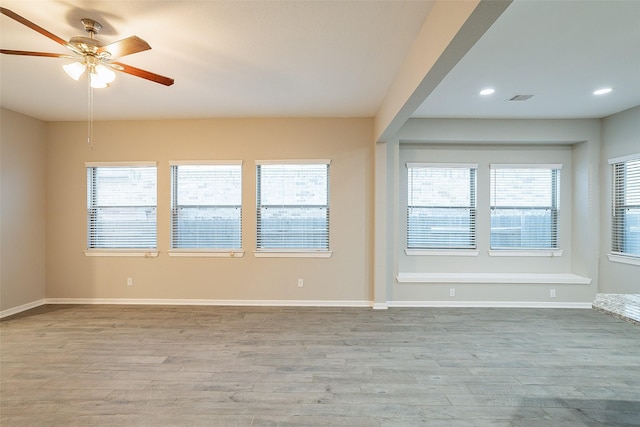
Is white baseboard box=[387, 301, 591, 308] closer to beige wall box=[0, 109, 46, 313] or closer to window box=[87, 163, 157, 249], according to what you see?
window box=[87, 163, 157, 249]

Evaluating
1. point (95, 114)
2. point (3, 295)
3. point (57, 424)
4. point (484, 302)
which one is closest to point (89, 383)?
point (57, 424)

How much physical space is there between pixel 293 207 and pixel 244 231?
85 cm

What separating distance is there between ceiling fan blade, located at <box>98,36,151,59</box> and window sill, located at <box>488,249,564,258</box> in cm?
513

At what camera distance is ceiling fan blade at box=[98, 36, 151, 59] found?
6.52 ft

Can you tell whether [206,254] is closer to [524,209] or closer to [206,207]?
[206,207]

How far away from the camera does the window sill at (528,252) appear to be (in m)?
4.62

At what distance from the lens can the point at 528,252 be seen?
A: 4.63 metres

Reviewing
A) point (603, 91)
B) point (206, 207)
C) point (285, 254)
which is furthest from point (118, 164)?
point (603, 91)

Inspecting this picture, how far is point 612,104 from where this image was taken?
3.80m

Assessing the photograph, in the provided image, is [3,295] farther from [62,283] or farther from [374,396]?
[374,396]

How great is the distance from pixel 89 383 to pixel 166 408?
2.86ft

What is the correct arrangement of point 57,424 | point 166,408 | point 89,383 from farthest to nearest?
point 89,383 < point 166,408 < point 57,424

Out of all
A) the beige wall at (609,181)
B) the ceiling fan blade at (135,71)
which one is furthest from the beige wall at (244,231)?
the beige wall at (609,181)

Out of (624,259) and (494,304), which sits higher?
(624,259)
